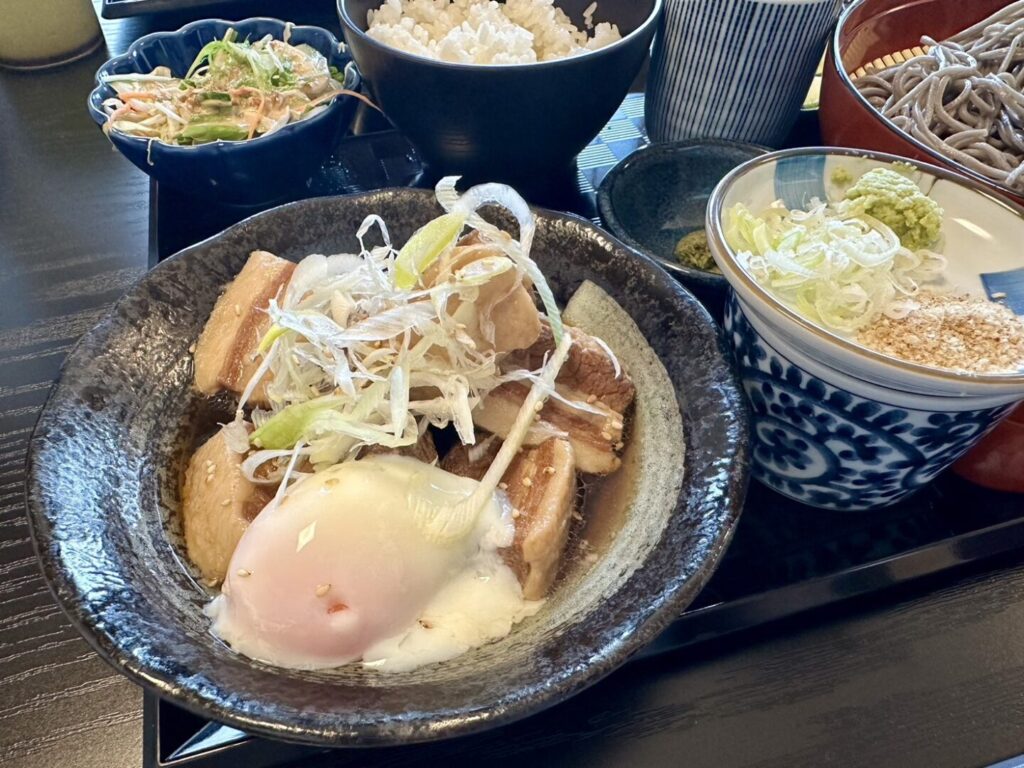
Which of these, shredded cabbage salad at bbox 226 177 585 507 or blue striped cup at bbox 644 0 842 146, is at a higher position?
blue striped cup at bbox 644 0 842 146

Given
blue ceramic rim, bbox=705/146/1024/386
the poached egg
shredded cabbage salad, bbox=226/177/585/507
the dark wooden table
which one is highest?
blue ceramic rim, bbox=705/146/1024/386

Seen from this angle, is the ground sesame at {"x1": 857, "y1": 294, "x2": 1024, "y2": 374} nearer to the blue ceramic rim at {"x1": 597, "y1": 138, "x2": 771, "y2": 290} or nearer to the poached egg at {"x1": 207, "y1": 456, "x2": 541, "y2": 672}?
the blue ceramic rim at {"x1": 597, "y1": 138, "x2": 771, "y2": 290}

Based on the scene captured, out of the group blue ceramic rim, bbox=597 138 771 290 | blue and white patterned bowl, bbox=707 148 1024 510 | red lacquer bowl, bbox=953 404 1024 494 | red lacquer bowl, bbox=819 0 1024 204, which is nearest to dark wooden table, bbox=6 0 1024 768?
red lacquer bowl, bbox=953 404 1024 494

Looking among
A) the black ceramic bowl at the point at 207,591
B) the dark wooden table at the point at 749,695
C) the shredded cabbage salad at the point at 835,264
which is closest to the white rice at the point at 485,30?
the black ceramic bowl at the point at 207,591

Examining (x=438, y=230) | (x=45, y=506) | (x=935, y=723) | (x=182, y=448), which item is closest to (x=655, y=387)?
(x=438, y=230)

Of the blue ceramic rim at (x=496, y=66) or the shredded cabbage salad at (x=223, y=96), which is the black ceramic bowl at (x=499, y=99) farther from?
the shredded cabbage salad at (x=223, y=96)

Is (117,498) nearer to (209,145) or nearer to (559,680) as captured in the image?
(559,680)

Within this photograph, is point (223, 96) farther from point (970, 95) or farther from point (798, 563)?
point (970, 95)
